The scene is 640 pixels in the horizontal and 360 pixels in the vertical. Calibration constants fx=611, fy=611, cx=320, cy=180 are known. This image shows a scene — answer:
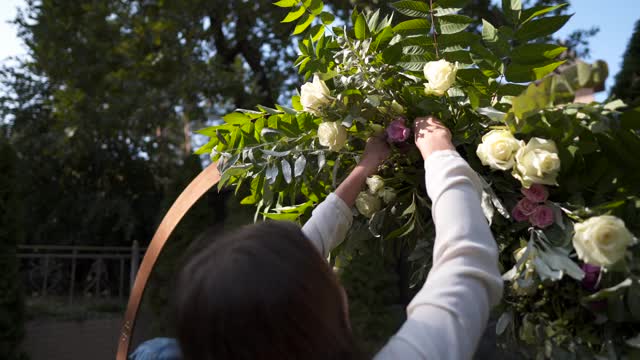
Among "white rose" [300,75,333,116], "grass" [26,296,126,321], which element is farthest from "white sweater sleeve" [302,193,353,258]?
"grass" [26,296,126,321]

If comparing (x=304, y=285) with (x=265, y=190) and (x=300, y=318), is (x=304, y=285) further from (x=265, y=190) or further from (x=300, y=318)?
(x=265, y=190)

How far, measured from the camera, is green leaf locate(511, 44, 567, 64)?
4.54 feet

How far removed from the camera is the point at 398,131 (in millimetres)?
1430

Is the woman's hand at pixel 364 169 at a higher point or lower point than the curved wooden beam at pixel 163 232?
higher

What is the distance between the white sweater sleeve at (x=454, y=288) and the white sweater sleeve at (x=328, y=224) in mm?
403

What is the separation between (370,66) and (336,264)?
58cm

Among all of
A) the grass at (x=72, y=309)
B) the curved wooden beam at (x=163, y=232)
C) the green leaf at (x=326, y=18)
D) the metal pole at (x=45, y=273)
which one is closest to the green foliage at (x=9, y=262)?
the grass at (x=72, y=309)

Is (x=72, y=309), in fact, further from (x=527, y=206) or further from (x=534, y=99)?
(x=534, y=99)

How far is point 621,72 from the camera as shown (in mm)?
6117

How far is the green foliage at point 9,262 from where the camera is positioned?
6.43 meters

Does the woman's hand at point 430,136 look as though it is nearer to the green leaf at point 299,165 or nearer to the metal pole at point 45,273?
the green leaf at point 299,165

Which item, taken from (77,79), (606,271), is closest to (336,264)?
(606,271)

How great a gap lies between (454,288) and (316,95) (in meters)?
0.64

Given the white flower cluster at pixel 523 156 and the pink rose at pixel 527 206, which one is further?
the pink rose at pixel 527 206
